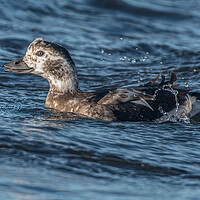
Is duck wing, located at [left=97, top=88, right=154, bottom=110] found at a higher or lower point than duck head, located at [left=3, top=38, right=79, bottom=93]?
lower

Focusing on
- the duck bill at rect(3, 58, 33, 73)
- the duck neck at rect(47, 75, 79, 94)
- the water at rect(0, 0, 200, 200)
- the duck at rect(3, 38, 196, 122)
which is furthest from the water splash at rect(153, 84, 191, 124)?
the duck bill at rect(3, 58, 33, 73)

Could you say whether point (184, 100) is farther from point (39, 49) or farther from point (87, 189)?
point (87, 189)

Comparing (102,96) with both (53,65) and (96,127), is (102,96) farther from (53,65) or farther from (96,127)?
(53,65)

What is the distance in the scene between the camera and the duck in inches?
255

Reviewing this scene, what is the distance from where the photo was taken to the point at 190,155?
524 centimetres

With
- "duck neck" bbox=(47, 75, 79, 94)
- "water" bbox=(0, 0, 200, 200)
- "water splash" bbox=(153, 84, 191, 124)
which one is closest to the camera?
"water" bbox=(0, 0, 200, 200)

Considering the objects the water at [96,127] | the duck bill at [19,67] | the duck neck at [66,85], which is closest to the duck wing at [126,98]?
the water at [96,127]

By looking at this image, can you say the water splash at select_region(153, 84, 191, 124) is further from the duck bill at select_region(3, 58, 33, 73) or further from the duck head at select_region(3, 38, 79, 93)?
the duck bill at select_region(3, 58, 33, 73)

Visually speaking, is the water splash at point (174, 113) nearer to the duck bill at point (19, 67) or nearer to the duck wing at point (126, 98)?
the duck wing at point (126, 98)

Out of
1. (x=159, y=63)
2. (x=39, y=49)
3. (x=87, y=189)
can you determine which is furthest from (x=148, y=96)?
(x=159, y=63)

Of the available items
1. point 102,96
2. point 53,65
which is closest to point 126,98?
point 102,96

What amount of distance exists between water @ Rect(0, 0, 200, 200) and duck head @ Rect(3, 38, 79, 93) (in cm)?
50

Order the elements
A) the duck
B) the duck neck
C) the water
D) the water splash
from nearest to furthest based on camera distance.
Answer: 1. the water
2. the duck
3. the water splash
4. the duck neck

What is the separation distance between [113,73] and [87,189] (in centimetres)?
554
